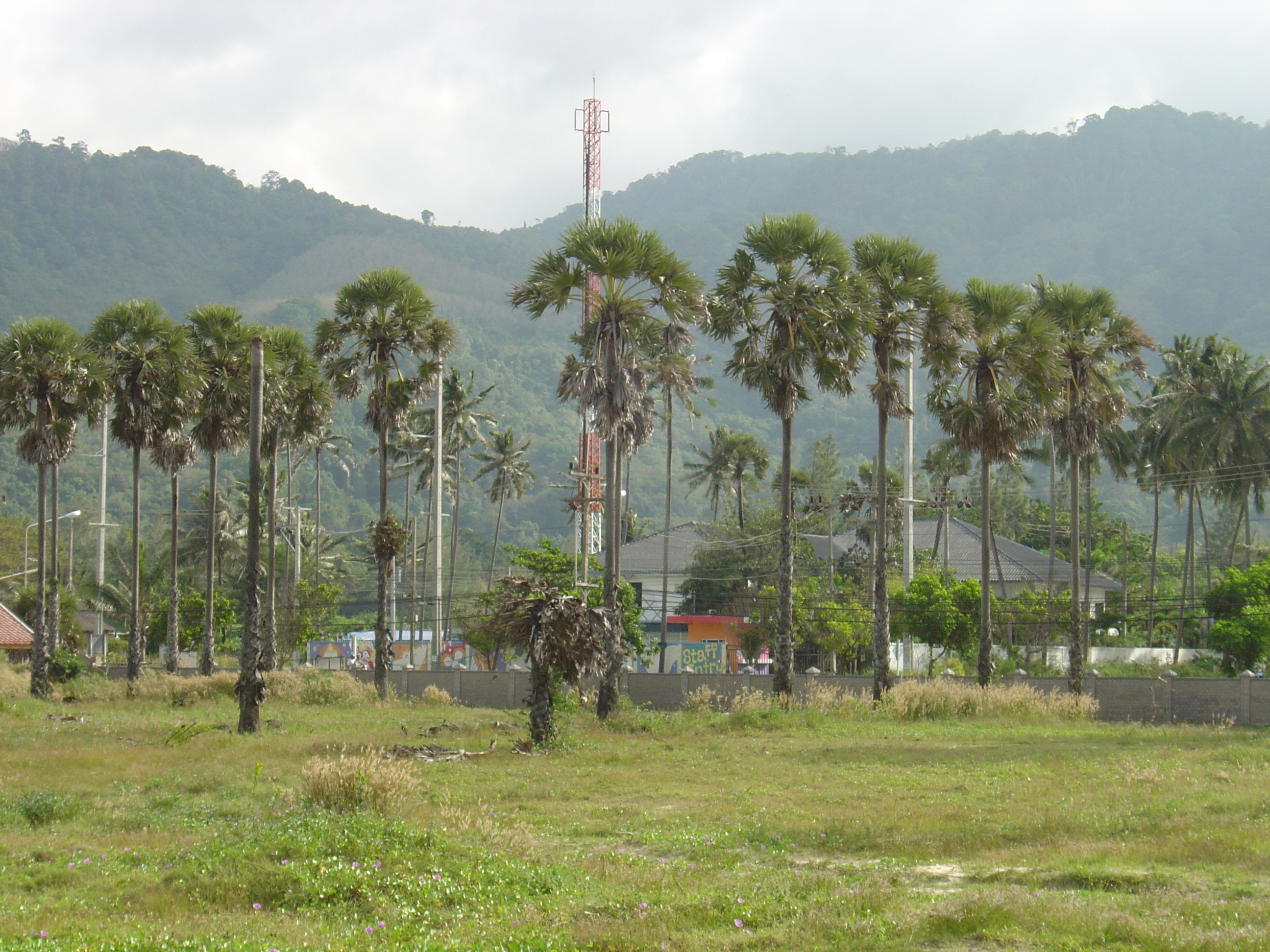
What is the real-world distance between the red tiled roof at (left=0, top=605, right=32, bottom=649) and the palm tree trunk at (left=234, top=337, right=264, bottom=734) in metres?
35.0

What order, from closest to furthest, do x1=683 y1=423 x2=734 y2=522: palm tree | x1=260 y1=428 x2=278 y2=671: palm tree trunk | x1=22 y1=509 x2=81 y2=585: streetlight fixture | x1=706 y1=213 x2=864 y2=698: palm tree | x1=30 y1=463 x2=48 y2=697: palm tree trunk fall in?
1. x1=706 y1=213 x2=864 y2=698: palm tree
2. x1=30 y1=463 x2=48 y2=697: palm tree trunk
3. x1=260 y1=428 x2=278 y2=671: palm tree trunk
4. x1=22 y1=509 x2=81 y2=585: streetlight fixture
5. x1=683 y1=423 x2=734 y2=522: palm tree

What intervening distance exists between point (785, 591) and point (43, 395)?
2382 cm

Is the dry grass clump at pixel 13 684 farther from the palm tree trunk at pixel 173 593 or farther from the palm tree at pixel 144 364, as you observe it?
the palm tree at pixel 144 364

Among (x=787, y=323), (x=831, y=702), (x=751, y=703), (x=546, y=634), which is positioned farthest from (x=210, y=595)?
(x=787, y=323)

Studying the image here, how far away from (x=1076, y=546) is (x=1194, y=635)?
107ft

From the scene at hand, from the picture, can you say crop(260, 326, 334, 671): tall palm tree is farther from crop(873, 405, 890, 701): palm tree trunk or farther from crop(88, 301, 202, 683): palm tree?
crop(873, 405, 890, 701): palm tree trunk

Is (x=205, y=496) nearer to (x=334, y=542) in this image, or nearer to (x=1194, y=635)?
(x=334, y=542)

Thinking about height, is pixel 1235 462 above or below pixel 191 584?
above

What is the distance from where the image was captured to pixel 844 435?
182 metres

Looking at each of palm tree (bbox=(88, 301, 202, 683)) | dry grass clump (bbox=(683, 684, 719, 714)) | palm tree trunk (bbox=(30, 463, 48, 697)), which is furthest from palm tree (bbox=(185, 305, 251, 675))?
dry grass clump (bbox=(683, 684, 719, 714))

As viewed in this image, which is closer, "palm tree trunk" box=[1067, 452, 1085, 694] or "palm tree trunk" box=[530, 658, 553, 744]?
"palm tree trunk" box=[530, 658, 553, 744]

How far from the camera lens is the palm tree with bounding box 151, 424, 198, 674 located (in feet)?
126

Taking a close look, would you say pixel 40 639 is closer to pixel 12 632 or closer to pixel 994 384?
pixel 12 632

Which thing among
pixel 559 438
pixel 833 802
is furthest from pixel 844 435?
pixel 833 802
